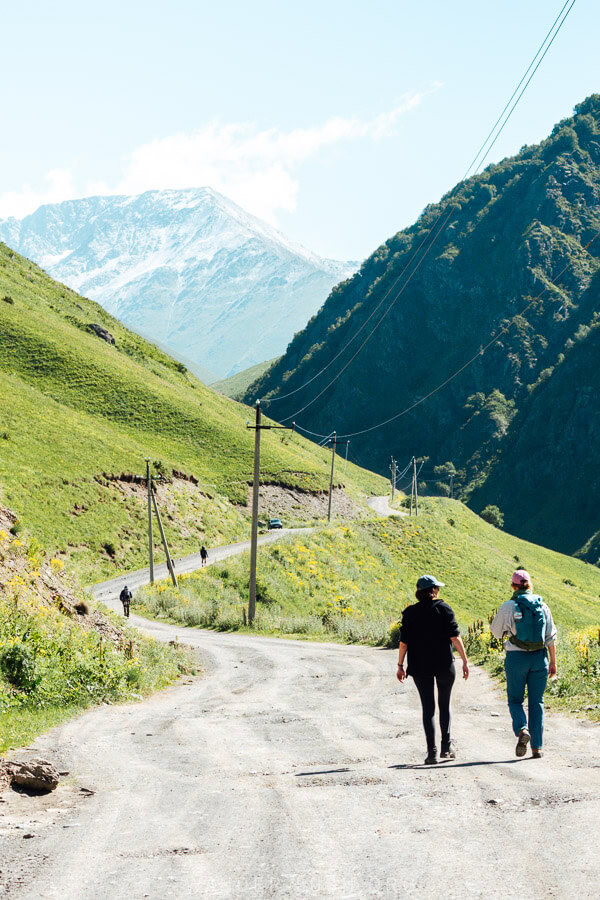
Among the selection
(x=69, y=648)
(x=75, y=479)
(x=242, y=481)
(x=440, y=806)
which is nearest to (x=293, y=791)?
(x=440, y=806)

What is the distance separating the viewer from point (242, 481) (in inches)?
3231

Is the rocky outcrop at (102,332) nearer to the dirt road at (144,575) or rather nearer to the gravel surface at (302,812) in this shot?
the dirt road at (144,575)

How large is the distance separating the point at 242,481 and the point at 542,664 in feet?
239

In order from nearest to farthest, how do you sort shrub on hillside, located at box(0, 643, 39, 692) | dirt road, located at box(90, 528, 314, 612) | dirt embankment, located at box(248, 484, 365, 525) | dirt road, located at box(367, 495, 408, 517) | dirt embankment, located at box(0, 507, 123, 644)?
shrub on hillside, located at box(0, 643, 39, 692), dirt embankment, located at box(0, 507, 123, 644), dirt road, located at box(90, 528, 314, 612), dirt embankment, located at box(248, 484, 365, 525), dirt road, located at box(367, 495, 408, 517)

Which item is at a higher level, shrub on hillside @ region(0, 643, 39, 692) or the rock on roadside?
the rock on roadside

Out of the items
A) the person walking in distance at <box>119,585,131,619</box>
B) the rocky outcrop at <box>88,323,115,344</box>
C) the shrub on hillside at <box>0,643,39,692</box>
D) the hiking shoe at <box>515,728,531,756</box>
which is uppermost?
the rocky outcrop at <box>88,323,115,344</box>

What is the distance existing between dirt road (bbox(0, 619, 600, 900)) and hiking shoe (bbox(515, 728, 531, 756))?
8.5 inches

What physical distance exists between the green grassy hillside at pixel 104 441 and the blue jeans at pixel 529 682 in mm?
35831

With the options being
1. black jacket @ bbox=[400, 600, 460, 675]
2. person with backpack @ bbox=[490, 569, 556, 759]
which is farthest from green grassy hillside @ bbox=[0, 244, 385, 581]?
person with backpack @ bbox=[490, 569, 556, 759]

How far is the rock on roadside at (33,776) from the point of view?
7738 millimetres

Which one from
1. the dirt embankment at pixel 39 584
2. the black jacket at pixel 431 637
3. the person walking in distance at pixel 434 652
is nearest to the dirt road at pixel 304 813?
the person walking in distance at pixel 434 652

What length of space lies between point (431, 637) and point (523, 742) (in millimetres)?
1541

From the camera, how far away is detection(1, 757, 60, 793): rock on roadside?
7738mm

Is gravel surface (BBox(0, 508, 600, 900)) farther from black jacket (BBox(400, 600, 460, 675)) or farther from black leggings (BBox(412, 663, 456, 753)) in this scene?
black jacket (BBox(400, 600, 460, 675))
